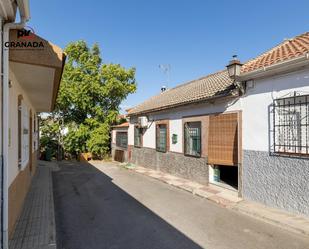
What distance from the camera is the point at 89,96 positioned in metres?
23.2

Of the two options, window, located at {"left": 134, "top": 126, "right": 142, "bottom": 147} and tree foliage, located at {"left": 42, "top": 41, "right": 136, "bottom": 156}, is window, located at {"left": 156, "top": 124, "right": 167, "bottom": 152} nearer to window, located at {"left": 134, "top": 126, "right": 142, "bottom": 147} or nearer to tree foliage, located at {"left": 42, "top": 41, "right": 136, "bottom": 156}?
window, located at {"left": 134, "top": 126, "right": 142, "bottom": 147}

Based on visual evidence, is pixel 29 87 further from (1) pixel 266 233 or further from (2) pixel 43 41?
(1) pixel 266 233

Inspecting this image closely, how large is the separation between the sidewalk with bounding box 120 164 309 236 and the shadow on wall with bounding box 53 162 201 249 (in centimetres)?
229

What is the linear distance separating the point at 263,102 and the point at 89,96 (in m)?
17.6

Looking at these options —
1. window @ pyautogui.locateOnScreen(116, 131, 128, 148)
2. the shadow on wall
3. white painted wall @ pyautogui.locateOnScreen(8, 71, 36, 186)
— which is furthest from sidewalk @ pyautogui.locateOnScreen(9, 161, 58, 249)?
window @ pyautogui.locateOnScreen(116, 131, 128, 148)

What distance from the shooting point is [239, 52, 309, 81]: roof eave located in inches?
259

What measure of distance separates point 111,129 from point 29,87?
16.4 m

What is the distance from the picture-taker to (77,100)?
22656mm

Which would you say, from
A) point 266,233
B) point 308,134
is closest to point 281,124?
point 308,134

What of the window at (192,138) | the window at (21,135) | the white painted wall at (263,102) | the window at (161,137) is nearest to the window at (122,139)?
the window at (161,137)

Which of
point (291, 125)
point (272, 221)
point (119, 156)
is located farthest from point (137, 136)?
point (272, 221)

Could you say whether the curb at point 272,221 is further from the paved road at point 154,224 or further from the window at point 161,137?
the window at point 161,137

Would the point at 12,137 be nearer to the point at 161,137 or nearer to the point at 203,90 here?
the point at 203,90

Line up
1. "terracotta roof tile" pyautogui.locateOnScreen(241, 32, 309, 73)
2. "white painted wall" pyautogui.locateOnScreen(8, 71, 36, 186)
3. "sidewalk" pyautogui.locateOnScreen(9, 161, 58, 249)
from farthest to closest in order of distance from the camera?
"terracotta roof tile" pyautogui.locateOnScreen(241, 32, 309, 73) < "white painted wall" pyautogui.locateOnScreen(8, 71, 36, 186) < "sidewalk" pyautogui.locateOnScreen(9, 161, 58, 249)
